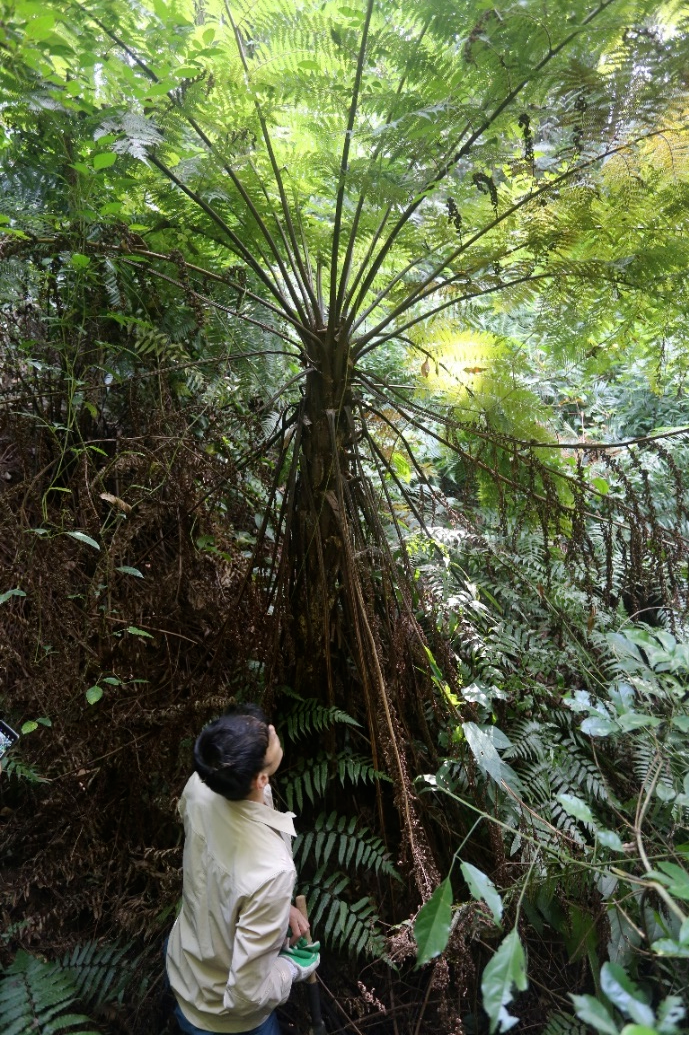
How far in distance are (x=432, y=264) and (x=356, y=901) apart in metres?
2.22

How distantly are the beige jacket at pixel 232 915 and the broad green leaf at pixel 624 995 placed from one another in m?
0.73

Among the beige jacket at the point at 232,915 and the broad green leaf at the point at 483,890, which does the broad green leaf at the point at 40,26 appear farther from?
the broad green leaf at the point at 483,890

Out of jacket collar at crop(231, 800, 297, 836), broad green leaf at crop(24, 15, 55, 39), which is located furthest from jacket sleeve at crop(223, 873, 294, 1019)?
broad green leaf at crop(24, 15, 55, 39)

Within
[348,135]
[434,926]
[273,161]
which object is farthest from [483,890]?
[273,161]

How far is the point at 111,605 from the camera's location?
6.57 ft

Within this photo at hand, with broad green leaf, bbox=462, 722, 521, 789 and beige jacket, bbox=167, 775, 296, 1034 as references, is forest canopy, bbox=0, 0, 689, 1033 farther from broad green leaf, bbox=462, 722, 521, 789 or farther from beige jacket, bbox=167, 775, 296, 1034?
beige jacket, bbox=167, 775, 296, 1034

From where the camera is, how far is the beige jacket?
1382mm

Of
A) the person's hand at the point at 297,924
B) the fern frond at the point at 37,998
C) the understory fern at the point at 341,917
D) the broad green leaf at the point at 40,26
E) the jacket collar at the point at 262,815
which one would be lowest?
the fern frond at the point at 37,998

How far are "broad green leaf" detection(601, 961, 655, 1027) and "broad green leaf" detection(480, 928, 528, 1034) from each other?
12 centimetres

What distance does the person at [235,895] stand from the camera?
4.56 ft

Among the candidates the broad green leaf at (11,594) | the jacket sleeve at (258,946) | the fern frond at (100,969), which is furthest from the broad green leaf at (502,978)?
the broad green leaf at (11,594)

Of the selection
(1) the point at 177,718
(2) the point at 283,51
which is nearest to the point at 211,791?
(1) the point at 177,718

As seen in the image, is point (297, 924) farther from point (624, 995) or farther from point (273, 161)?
point (273, 161)

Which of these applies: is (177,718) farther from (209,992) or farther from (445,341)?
(445,341)
